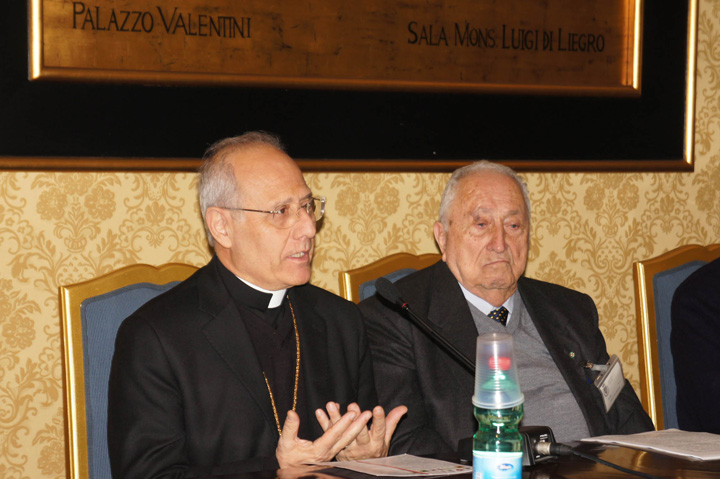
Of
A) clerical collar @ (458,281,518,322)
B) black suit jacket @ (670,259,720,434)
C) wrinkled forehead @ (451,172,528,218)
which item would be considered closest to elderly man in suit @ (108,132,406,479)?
clerical collar @ (458,281,518,322)

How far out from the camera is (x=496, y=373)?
4.96 feet

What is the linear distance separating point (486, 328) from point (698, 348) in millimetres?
675

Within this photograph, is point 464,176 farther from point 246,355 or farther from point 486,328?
point 246,355

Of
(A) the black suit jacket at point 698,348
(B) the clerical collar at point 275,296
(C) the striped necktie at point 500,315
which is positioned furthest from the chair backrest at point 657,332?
(B) the clerical collar at point 275,296

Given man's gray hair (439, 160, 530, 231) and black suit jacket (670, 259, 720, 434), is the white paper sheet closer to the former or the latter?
black suit jacket (670, 259, 720, 434)

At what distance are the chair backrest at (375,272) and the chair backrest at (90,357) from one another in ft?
2.35

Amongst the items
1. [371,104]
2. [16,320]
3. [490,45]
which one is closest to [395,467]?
[16,320]

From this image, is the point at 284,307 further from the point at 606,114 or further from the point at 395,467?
the point at 606,114

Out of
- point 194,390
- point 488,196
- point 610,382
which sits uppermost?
point 488,196

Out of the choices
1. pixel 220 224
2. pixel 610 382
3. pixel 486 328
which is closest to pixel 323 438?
pixel 220 224

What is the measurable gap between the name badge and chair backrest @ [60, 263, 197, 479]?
1407 millimetres

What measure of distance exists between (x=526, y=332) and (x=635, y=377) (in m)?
1.32

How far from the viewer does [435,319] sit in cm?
281

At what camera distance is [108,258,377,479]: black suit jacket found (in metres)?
2.14
